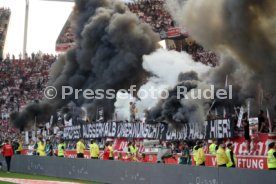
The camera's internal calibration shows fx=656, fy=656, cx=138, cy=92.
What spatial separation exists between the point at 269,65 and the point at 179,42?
25437 mm

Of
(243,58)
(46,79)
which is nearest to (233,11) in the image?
(243,58)

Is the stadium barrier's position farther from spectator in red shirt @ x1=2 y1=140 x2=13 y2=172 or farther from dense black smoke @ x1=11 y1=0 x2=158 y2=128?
dense black smoke @ x1=11 y1=0 x2=158 y2=128

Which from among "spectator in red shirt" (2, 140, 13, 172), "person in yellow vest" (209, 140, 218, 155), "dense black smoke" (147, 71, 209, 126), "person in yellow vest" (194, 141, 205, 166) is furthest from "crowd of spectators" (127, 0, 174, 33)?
"person in yellow vest" (194, 141, 205, 166)

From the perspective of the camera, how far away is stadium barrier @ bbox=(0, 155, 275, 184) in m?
19.6

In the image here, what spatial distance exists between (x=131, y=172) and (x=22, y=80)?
136ft

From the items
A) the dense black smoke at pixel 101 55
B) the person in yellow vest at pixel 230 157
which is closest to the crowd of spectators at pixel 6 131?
the dense black smoke at pixel 101 55

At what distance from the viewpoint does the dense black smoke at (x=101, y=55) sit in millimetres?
53000

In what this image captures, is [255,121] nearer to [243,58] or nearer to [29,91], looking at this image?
[243,58]

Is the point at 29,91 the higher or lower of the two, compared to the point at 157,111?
higher

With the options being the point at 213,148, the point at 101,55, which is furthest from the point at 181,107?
the point at 101,55

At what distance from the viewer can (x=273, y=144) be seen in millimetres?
21344

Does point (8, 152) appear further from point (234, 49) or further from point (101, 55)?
point (101, 55)

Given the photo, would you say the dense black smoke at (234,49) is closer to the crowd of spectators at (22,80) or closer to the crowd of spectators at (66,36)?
the crowd of spectators at (22,80)

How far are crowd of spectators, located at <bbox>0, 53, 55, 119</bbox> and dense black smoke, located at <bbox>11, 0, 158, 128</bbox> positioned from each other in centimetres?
404
